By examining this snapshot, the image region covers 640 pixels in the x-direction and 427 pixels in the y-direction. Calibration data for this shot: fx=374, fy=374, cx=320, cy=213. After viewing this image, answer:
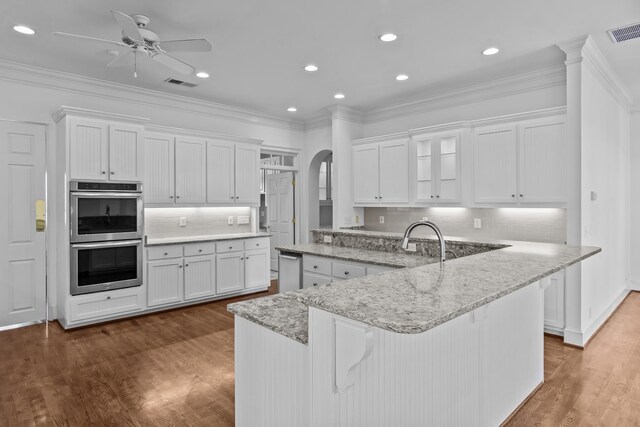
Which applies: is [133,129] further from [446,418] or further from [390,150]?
[446,418]

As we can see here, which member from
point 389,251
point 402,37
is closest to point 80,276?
point 389,251

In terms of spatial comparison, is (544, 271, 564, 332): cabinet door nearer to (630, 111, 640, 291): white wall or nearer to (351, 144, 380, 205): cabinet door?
(351, 144, 380, 205): cabinet door

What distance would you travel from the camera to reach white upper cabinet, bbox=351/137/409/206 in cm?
547

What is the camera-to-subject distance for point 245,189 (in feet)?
19.1

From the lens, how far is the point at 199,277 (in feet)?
16.7

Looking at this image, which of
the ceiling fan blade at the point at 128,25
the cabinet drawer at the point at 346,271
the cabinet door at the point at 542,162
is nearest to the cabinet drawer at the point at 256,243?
the cabinet drawer at the point at 346,271

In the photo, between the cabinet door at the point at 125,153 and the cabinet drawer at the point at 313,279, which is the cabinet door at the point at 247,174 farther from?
the cabinet drawer at the point at 313,279

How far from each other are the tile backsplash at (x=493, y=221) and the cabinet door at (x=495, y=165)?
40 centimetres

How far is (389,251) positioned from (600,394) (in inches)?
77.4

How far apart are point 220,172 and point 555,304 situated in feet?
14.8

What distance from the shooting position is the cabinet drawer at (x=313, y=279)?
378cm

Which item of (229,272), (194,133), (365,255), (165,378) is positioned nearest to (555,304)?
(365,255)

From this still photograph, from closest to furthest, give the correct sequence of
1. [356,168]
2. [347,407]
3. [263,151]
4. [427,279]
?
[347,407], [427,279], [356,168], [263,151]

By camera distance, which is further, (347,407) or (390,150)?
(390,150)
